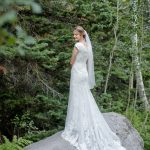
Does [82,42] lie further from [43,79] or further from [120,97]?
[120,97]

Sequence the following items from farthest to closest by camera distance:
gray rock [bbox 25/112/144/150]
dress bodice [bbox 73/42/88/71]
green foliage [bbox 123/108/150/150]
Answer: green foliage [bbox 123/108/150/150], gray rock [bbox 25/112/144/150], dress bodice [bbox 73/42/88/71]

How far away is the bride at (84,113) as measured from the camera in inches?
283

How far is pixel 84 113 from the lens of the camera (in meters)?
7.41

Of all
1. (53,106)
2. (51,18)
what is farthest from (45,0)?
(53,106)

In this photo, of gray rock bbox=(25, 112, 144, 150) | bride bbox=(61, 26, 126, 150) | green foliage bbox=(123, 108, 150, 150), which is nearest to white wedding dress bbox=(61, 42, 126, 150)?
bride bbox=(61, 26, 126, 150)

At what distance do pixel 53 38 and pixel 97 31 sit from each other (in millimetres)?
1494

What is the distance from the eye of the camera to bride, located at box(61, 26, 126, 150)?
7.18 m

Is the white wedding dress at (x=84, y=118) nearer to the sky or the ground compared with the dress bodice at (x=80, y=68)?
nearer to the ground

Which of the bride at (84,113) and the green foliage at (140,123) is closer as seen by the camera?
the bride at (84,113)

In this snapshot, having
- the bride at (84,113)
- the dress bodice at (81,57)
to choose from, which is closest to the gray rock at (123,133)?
the bride at (84,113)

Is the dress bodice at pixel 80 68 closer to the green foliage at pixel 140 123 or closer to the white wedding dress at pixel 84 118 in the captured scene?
the white wedding dress at pixel 84 118

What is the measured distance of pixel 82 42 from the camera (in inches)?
283

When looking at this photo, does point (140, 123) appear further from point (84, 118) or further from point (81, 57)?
point (81, 57)

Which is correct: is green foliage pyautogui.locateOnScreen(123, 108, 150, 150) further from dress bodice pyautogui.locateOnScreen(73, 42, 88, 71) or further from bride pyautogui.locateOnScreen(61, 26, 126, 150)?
dress bodice pyautogui.locateOnScreen(73, 42, 88, 71)
